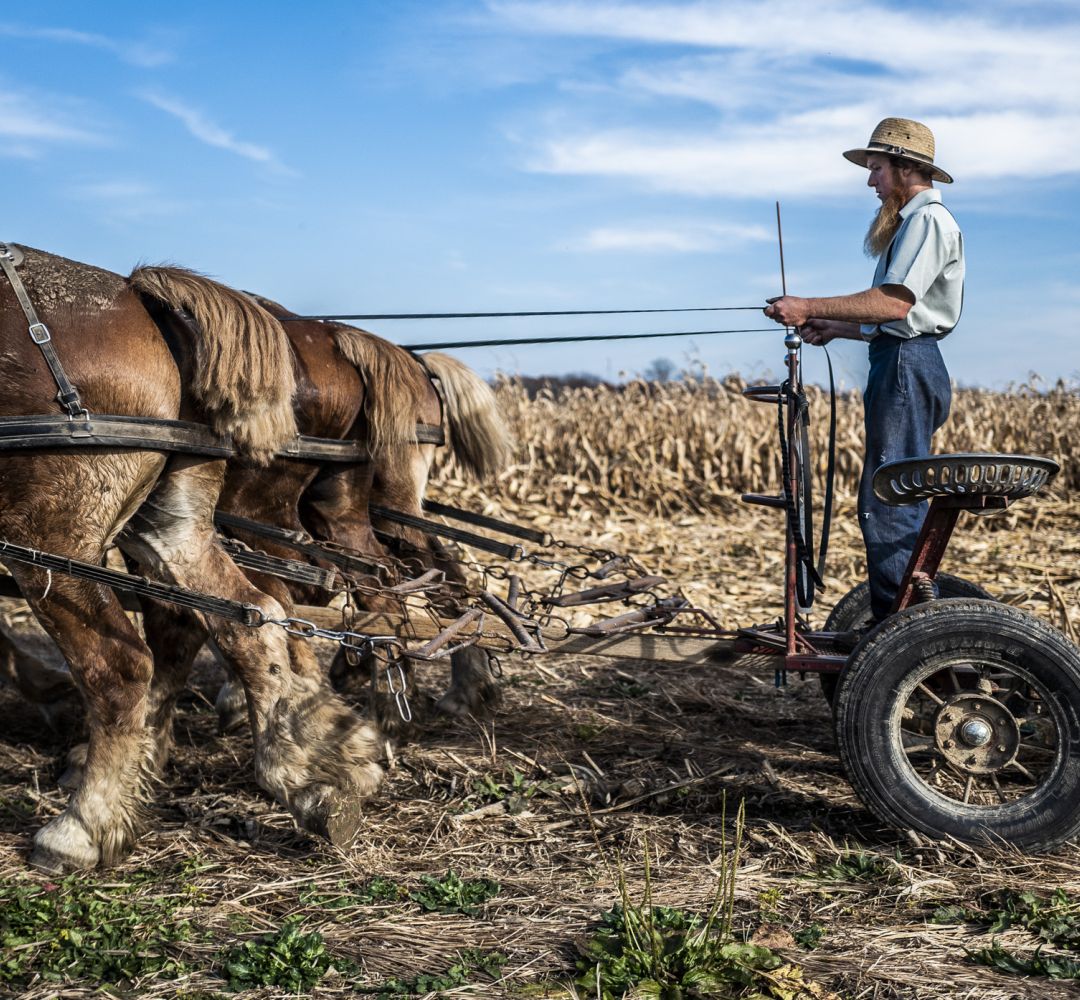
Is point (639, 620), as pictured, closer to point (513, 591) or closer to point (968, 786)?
point (513, 591)

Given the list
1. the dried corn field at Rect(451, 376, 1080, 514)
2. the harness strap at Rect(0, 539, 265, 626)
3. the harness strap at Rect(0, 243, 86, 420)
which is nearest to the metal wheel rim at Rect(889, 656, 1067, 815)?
the harness strap at Rect(0, 539, 265, 626)

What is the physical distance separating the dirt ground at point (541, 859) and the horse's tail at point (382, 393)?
1.47 meters

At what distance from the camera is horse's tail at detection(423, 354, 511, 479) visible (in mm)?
6078

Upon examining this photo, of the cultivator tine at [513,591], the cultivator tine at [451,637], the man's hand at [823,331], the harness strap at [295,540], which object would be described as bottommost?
the cultivator tine at [451,637]

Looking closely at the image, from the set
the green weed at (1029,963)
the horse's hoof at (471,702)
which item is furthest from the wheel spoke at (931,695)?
the horse's hoof at (471,702)

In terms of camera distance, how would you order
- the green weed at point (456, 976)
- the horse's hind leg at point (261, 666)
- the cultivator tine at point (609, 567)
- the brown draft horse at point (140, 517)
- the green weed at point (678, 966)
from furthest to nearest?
1. the cultivator tine at point (609, 567)
2. the horse's hind leg at point (261, 666)
3. the brown draft horse at point (140, 517)
4. the green weed at point (456, 976)
5. the green weed at point (678, 966)

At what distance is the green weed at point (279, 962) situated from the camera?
113 inches

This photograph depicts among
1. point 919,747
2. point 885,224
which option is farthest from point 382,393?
point 919,747

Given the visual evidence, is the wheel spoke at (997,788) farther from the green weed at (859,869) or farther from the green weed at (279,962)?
the green weed at (279,962)

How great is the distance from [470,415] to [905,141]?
2.71 metres

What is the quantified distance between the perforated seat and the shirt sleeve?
86 centimetres

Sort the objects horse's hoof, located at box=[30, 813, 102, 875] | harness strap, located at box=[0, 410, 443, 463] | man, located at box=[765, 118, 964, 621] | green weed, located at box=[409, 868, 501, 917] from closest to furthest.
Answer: green weed, located at box=[409, 868, 501, 917] < harness strap, located at box=[0, 410, 443, 463] < horse's hoof, located at box=[30, 813, 102, 875] < man, located at box=[765, 118, 964, 621]

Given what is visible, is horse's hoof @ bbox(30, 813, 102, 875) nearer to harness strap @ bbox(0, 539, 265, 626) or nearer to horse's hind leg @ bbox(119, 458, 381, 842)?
horse's hind leg @ bbox(119, 458, 381, 842)

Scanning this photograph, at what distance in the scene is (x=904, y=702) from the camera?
11.9ft
